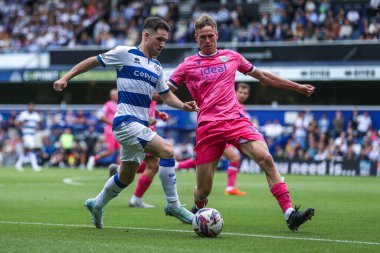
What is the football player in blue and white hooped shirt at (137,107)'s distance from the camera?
10.1m

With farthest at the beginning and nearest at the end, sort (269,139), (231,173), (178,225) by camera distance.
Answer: (269,139)
(231,173)
(178,225)

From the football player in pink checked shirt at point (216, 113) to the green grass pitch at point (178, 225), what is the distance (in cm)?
72

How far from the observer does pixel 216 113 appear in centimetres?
1077

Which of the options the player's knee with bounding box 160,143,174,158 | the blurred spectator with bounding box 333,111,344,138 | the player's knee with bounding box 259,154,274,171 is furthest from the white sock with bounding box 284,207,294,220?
the blurred spectator with bounding box 333,111,344,138

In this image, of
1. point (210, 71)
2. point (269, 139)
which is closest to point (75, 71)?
point (210, 71)

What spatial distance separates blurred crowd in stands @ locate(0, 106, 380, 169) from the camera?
3116 cm

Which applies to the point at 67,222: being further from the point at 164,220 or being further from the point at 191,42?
the point at 191,42

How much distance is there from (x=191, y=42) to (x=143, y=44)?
26.6m

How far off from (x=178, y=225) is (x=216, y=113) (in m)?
1.60

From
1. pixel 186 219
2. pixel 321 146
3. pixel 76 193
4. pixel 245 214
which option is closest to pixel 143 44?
pixel 186 219

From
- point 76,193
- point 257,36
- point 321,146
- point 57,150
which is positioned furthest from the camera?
point 57,150

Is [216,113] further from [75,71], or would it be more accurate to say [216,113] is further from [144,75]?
Answer: [75,71]

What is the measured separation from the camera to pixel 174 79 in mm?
11109

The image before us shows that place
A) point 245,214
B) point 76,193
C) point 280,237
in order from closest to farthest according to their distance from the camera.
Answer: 1. point 280,237
2. point 245,214
3. point 76,193
